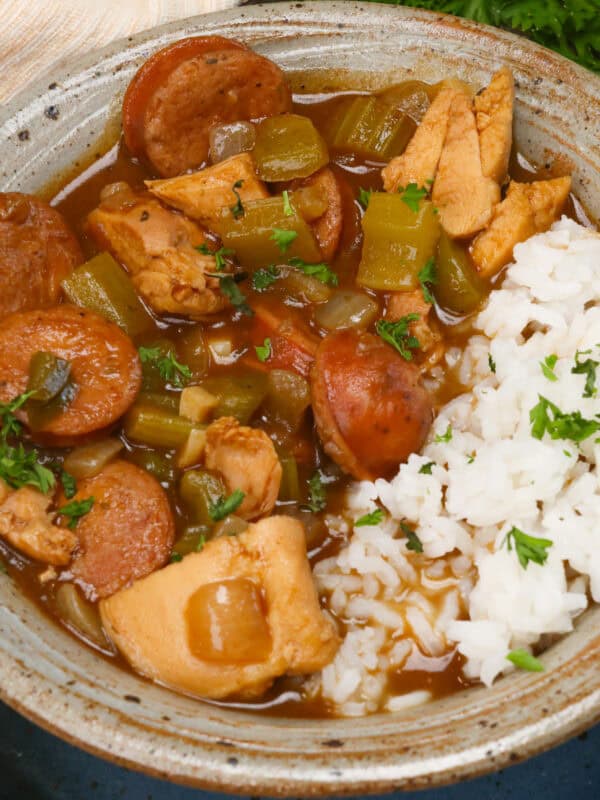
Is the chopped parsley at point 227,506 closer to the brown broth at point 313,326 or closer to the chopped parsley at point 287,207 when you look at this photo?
the brown broth at point 313,326

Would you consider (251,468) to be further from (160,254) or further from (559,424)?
(559,424)

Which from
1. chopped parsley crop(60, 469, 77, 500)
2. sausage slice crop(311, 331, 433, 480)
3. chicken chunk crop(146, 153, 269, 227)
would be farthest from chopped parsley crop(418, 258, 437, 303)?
chopped parsley crop(60, 469, 77, 500)

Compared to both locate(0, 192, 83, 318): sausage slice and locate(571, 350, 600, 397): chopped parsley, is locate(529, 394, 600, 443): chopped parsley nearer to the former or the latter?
locate(571, 350, 600, 397): chopped parsley

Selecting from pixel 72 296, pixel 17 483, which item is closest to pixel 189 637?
pixel 17 483

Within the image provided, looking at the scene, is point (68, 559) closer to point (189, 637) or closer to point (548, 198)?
point (189, 637)

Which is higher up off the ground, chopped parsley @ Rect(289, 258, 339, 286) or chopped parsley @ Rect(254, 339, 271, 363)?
chopped parsley @ Rect(289, 258, 339, 286)
